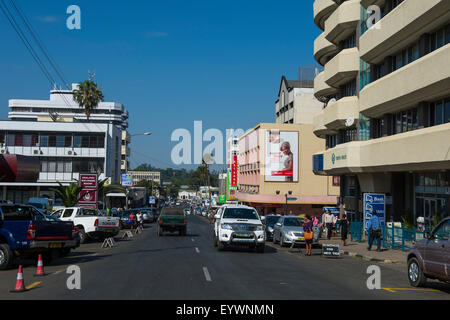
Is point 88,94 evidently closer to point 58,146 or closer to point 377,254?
point 58,146

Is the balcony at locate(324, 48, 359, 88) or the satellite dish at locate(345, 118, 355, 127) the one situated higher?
the balcony at locate(324, 48, 359, 88)

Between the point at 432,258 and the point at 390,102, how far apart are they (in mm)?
16835

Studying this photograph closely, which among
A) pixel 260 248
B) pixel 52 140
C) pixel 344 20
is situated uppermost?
pixel 344 20

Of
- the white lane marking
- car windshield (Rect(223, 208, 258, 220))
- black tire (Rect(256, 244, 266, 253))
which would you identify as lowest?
black tire (Rect(256, 244, 266, 253))

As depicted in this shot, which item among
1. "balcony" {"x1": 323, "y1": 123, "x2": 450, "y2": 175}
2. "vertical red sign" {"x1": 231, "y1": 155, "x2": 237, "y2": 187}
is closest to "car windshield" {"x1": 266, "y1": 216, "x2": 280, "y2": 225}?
"balcony" {"x1": 323, "y1": 123, "x2": 450, "y2": 175}

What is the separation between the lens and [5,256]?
48.3 ft

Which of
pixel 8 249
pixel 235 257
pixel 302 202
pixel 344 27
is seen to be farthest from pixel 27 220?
pixel 302 202

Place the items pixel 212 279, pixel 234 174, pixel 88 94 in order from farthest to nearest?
pixel 234 174
pixel 88 94
pixel 212 279

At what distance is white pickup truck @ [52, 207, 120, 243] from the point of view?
85.1 feet

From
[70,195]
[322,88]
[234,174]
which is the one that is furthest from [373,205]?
[234,174]

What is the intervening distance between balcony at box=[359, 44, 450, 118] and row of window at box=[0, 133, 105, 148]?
43918mm

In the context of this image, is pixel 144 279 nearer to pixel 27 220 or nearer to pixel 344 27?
pixel 27 220

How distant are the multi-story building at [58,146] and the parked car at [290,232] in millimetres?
42953

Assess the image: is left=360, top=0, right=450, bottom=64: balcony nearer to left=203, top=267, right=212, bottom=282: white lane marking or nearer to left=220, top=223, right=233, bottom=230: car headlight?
left=220, top=223, right=233, bottom=230: car headlight
